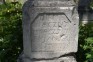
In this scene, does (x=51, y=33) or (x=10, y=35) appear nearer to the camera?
(x=51, y=33)

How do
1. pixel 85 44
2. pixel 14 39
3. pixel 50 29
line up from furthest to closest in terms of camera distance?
pixel 14 39 → pixel 85 44 → pixel 50 29

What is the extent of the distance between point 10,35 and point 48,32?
1247 millimetres

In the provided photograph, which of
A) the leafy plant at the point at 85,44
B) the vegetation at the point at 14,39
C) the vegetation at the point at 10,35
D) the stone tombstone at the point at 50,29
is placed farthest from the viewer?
the vegetation at the point at 10,35

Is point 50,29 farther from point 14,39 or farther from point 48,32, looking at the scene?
point 14,39

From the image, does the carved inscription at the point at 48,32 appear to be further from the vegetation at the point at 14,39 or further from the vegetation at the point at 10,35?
the vegetation at the point at 10,35

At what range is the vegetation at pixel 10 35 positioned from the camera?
4984 mm

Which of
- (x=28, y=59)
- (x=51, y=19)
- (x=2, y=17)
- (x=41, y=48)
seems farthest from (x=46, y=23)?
(x=2, y=17)

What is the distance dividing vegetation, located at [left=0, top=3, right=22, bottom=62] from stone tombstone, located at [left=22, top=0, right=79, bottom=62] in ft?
2.92

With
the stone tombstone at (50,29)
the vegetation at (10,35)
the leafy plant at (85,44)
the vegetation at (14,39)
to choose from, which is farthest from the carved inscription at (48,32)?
the vegetation at (10,35)

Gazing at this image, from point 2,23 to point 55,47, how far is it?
5.48ft

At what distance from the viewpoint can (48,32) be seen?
161 inches

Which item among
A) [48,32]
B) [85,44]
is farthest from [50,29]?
[85,44]

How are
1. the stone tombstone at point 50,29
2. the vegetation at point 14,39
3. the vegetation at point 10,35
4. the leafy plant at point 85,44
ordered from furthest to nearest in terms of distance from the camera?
the vegetation at point 10,35, the vegetation at point 14,39, the leafy plant at point 85,44, the stone tombstone at point 50,29

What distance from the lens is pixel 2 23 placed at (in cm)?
539
